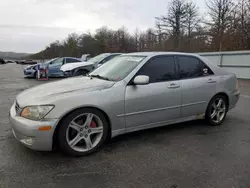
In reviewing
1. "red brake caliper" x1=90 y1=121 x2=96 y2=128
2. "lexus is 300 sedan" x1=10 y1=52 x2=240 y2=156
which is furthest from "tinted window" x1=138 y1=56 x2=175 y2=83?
"red brake caliper" x1=90 y1=121 x2=96 y2=128

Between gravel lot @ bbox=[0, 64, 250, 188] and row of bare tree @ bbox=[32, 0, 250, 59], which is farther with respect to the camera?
row of bare tree @ bbox=[32, 0, 250, 59]

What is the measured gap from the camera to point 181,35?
31.2 meters

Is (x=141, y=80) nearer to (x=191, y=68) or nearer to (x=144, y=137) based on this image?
(x=144, y=137)

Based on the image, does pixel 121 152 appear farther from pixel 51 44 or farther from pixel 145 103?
pixel 51 44

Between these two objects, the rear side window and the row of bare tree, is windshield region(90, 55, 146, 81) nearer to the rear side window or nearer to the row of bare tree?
the rear side window

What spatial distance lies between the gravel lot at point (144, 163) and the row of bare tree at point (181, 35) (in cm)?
1636

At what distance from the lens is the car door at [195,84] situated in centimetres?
403

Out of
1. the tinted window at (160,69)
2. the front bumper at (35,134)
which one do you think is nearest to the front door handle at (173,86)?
the tinted window at (160,69)

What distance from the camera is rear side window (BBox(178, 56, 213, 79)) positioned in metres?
4.10

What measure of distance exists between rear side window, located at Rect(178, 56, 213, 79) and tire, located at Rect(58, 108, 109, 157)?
178 cm

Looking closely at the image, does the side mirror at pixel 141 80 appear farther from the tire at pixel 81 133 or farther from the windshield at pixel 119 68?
the tire at pixel 81 133

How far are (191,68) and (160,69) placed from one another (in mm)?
733

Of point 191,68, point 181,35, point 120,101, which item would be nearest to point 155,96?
point 120,101

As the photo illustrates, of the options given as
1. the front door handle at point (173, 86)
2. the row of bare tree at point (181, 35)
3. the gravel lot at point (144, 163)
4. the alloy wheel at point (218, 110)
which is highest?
the row of bare tree at point (181, 35)
